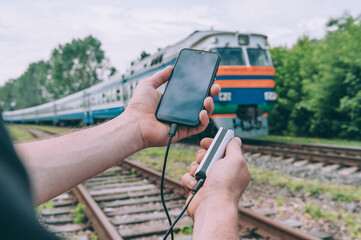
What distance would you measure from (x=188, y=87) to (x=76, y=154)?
0.66m

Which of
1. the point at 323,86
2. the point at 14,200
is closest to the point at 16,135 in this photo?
the point at 14,200

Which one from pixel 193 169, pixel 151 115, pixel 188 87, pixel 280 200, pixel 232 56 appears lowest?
pixel 280 200

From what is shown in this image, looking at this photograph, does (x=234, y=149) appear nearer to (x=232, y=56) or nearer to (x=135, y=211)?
(x=135, y=211)

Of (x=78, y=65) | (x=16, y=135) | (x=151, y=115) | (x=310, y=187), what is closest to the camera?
(x=16, y=135)

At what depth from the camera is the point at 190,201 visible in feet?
4.61

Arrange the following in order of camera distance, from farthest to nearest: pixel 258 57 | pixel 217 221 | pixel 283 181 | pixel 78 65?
1. pixel 78 65
2. pixel 258 57
3. pixel 283 181
4. pixel 217 221

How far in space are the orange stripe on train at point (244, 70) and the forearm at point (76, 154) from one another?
848 centimetres

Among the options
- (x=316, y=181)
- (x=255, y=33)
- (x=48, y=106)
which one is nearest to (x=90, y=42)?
(x=48, y=106)

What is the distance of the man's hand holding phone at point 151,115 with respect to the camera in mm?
1826

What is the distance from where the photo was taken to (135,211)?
4934mm

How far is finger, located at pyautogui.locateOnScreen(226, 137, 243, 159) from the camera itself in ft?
4.75

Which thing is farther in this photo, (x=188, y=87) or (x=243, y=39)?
(x=243, y=39)

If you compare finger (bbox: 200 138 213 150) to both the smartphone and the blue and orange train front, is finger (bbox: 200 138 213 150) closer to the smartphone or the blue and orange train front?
the smartphone

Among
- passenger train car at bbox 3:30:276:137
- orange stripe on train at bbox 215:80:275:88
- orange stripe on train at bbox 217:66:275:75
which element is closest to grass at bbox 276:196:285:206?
passenger train car at bbox 3:30:276:137
